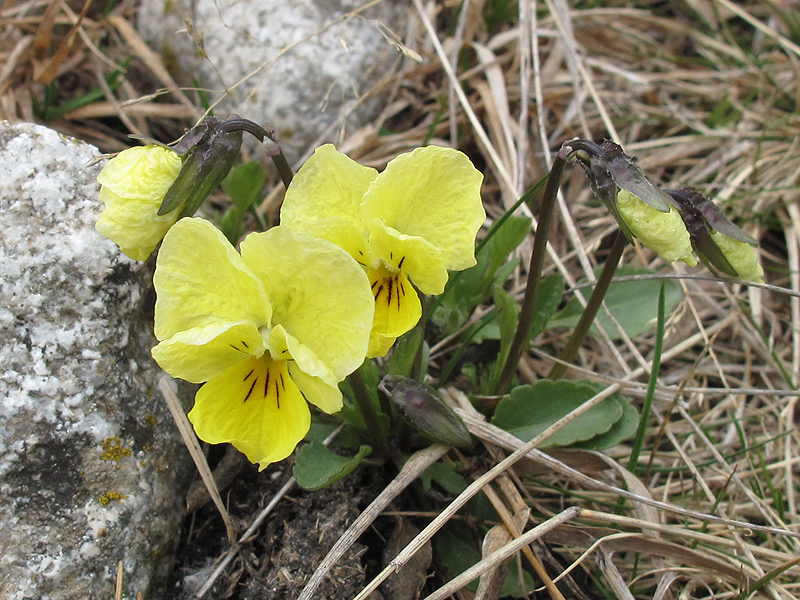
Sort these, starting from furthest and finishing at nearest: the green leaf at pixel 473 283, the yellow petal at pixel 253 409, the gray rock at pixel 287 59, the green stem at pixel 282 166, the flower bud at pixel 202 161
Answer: the gray rock at pixel 287 59 < the green leaf at pixel 473 283 < the green stem at pixel 282 166 < the flower bud at pixel 202 161 < the yellow petal at pixel 253 409

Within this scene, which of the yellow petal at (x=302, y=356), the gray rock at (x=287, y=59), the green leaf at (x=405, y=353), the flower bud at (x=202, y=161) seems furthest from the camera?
the gray rock at (x=287, y=59)

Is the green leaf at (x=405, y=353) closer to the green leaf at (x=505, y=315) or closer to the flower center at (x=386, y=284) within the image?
the flower center at (x=386, y=284)

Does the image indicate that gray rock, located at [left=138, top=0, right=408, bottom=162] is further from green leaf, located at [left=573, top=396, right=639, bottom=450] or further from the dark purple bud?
green leaf, located at [left=573, top=396, right=639, bottom=450]

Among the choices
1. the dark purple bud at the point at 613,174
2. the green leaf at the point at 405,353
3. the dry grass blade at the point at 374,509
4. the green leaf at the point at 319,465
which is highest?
the dark purple bud at the point at 613,174

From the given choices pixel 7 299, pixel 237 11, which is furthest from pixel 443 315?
pixel 237 11

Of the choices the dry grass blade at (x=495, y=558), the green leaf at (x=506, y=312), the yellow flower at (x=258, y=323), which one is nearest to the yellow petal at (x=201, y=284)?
the yellow flower at (x=258, y=323)

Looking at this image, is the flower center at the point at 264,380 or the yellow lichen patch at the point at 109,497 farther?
the yellow lichen patch at the point at 109,497

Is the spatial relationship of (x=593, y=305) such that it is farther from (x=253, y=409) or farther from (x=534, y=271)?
(x=253, y=409)
